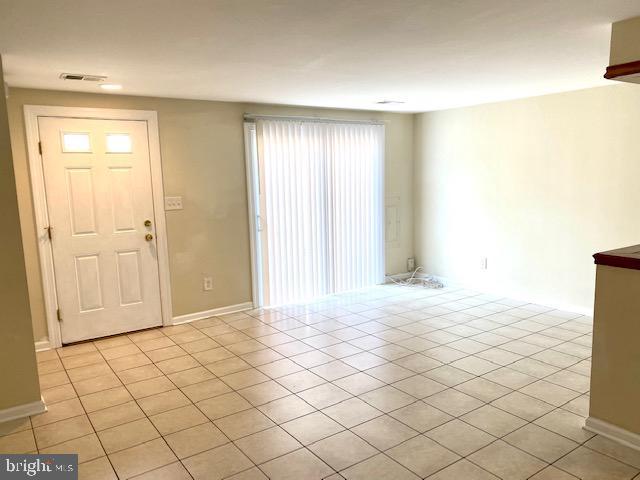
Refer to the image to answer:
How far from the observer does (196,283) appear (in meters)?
4.76

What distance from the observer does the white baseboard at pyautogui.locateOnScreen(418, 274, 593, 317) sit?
15.4 feet

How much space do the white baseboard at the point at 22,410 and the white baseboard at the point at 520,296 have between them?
457 cm

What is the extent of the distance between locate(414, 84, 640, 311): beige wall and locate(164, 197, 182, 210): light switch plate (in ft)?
10.6

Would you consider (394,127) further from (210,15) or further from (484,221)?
(210,15)

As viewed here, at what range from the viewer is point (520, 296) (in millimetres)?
5219

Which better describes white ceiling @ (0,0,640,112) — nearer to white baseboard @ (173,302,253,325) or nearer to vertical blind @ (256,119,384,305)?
vertical blind @ (256,119,384,305)

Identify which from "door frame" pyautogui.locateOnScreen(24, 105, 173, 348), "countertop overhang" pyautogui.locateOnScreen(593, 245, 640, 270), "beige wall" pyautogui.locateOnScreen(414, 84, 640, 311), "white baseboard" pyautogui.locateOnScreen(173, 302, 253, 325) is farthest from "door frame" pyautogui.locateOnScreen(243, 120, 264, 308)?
"countertop overhang" pyautogui.locateOnScreen(593, 245, 640, 270)

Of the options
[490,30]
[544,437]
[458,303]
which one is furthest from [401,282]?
[490,30]

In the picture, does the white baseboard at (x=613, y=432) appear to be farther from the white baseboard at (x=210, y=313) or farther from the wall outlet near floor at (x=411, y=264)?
the wall outlet near floor at (x=411, y=264)

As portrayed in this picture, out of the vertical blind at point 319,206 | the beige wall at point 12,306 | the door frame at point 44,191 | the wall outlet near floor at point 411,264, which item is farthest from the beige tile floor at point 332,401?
the wall outlet near floor at point 411,264

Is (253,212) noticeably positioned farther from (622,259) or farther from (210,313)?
(622,259)

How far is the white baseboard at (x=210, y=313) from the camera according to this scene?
15.4 feet

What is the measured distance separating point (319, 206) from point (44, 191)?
275 centimetres

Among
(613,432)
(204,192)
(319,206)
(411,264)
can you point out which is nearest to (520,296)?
(411,264)
